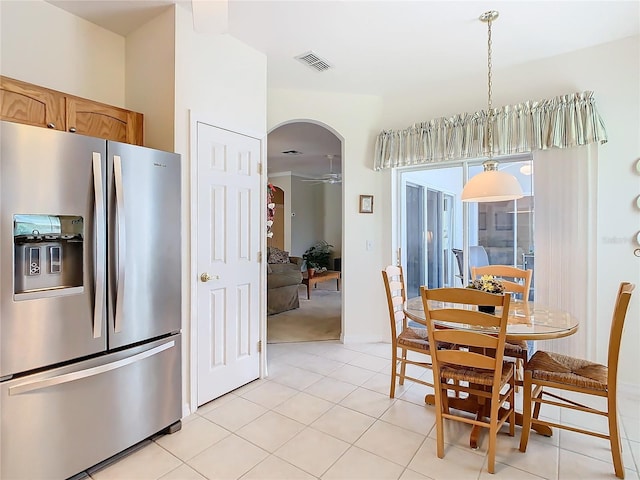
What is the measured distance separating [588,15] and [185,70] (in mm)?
2868

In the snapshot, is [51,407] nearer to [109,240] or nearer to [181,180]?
[109,240]

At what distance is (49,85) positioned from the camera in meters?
2.29

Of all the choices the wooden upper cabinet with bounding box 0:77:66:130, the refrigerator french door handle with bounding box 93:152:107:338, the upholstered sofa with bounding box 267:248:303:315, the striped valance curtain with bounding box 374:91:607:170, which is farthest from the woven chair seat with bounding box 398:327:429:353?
the upholstered sofa with bounding box 267:248:303:315

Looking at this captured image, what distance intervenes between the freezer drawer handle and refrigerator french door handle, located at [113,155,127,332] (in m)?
0.19

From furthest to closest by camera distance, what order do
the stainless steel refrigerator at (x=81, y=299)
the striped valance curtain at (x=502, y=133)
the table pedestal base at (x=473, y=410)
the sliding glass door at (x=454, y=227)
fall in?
the sliding glass door at (x=454, y=227) → the striped valance curtain at (x=502, y=133) → the table pedestal base at (x=473, y=410) → the stainless steel refrigerator at (x=81, y=299)

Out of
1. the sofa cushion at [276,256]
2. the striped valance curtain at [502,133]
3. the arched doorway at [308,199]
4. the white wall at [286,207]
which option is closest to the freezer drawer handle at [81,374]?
the arched doorway at [308,199]

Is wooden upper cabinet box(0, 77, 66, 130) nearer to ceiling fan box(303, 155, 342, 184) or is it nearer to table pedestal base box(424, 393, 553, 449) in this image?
table pedestal base box(424, 393, 553, 449)

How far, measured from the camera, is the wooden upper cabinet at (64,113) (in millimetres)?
1864

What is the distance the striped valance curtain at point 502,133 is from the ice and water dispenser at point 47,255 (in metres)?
3.07

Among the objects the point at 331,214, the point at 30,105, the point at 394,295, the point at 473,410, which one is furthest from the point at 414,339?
the point at 331,214

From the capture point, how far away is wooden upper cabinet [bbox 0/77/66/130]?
1.84 metres

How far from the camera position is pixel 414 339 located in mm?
2627

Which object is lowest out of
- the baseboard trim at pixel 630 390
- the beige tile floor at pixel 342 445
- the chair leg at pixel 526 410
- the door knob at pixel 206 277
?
the beige tile floor at pixel 342 445

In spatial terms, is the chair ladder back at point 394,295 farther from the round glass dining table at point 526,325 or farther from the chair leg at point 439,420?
the chair leg at point 439,420
